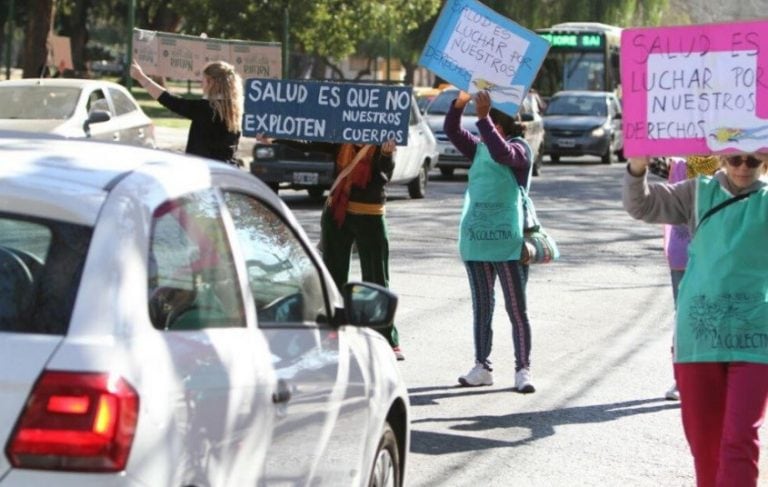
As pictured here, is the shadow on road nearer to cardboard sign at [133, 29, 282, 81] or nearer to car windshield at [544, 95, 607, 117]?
cardboard sign at [133, 29, 282, 81]

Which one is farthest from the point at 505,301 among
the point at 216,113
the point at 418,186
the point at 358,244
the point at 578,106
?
the point at 578,106

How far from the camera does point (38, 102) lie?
2017cm

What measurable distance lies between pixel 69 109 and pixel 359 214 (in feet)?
33.9

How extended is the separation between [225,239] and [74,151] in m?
0.48

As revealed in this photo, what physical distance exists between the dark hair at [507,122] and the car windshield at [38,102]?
11.2 meters

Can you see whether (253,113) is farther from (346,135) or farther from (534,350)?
(534,350)

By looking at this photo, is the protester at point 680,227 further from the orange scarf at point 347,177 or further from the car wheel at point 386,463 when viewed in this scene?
the car wheel at point 386,463

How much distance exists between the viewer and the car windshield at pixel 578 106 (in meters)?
38.8

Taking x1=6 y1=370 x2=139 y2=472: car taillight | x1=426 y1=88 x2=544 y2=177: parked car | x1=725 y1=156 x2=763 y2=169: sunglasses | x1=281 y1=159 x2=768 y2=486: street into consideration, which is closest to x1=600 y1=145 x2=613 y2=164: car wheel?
x1=426 y1=88 x2=544 y2=177: parked car

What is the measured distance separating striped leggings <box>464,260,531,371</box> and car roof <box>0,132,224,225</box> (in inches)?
201

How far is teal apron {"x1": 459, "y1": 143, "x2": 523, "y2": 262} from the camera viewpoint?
9680 mm

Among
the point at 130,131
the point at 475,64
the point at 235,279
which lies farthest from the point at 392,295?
the point at 130,131

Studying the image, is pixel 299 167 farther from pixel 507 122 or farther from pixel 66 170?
pixel 66 170

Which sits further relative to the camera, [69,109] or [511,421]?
[69,109]
